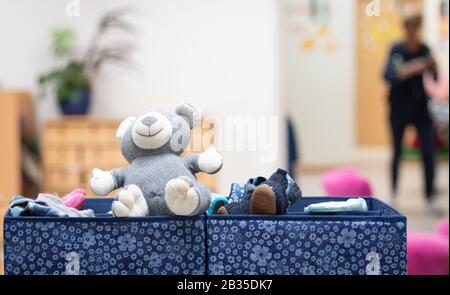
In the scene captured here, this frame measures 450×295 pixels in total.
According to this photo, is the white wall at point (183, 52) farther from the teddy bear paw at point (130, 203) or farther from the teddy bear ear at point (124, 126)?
the teddy bear paw at point (130, 203)

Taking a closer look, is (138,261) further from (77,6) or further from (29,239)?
(77,6)

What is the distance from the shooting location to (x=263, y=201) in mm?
1024

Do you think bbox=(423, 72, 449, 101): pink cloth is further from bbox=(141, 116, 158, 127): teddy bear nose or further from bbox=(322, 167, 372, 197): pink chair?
bbox=(141, 116, 158, 127): teddy bear nose

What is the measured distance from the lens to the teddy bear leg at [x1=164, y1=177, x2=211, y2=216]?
0.98m

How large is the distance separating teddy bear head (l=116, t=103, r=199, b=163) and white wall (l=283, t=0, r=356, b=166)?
523 centimetres

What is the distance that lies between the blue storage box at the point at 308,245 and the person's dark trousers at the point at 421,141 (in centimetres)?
342

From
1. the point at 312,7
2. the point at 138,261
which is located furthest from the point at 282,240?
the point at 312,7

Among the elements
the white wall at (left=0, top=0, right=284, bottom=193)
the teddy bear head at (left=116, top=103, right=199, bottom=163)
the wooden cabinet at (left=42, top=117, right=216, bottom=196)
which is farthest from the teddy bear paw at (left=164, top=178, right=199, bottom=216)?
the white wall at (left=0, top=0, right=284, bottom=193)

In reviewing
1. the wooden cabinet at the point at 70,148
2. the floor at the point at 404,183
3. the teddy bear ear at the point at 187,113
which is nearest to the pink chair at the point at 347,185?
the teddy bear ear at the point at 187,113

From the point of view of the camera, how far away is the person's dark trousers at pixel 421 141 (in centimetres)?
429

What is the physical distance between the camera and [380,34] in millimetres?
7605
